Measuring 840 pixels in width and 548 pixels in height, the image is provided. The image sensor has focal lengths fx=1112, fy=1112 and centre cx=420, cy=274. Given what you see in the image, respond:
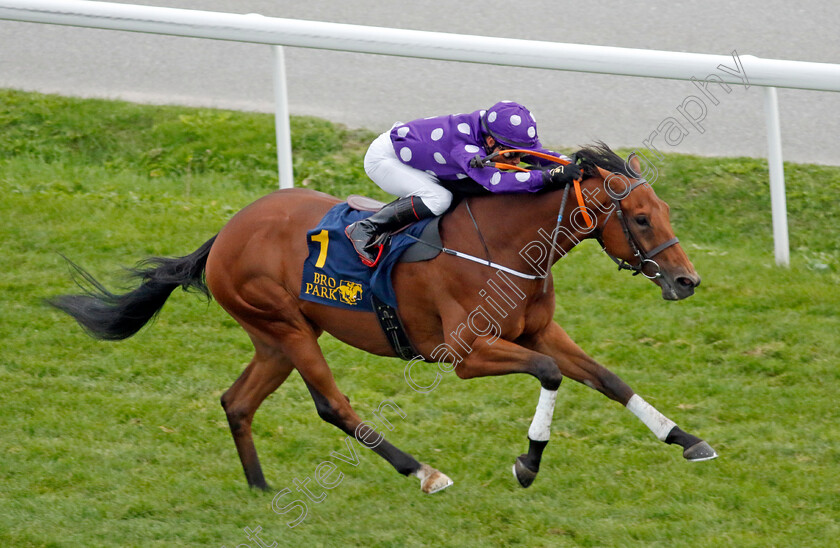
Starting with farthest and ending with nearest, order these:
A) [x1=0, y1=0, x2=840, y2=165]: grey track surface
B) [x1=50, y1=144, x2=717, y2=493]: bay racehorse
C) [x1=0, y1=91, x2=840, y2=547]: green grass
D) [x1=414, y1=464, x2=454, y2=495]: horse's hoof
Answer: [x1=0, y1=0, x2=840, y2=165]: grey track surface → [x1=414, y1=464, x2=454, y2=495]: horse's hoof → [x1=0, y1=91, x2=840, y2=547]: green grass → [x1=50, y1=144, x2=717, y2=493]: bay racehorse

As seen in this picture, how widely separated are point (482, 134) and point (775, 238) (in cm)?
290

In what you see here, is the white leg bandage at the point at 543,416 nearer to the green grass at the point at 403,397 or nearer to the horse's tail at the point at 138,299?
the green grass at the point at 403,397

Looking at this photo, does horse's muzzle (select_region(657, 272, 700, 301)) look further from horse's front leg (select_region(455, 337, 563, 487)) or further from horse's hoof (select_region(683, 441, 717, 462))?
horse's hoof (select_region(683, 441, 717, 462))

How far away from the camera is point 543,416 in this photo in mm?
4871

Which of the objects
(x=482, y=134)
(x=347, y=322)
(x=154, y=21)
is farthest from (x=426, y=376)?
(x=154, y=21)

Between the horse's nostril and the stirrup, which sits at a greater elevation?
the horse's nostril

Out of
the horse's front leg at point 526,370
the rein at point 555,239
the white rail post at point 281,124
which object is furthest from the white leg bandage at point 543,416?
the white rail post at point 281,124

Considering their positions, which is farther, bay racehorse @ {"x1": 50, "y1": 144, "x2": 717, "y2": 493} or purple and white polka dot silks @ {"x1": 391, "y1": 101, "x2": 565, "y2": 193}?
purple and white polka dot silks @ {"x1": 391, "y1": 101, "x2": 565, "y2": 193}

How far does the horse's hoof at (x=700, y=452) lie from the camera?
16.1 feet

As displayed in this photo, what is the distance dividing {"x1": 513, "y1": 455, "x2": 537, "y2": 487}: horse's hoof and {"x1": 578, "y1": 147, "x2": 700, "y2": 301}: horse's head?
100 cm

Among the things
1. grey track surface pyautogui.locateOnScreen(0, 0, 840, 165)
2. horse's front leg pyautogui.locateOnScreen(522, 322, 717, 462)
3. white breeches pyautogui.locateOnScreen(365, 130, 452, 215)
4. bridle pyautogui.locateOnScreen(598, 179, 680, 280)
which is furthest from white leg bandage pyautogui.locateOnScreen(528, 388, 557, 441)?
grey track surface pyautogui.locateOnScreen(0, 0, 840, 165)

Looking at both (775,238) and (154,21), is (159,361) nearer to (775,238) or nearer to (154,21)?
(154,21)

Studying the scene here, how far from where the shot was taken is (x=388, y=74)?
9891 mm

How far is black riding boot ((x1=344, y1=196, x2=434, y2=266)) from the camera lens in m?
5.20
